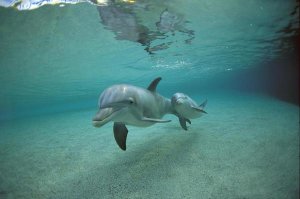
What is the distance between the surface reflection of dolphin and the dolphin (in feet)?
15.3

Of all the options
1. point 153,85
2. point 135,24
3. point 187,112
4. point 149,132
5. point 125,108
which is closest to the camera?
point 125,108

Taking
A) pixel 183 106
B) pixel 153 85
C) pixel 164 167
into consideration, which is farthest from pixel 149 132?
pixel 164 167

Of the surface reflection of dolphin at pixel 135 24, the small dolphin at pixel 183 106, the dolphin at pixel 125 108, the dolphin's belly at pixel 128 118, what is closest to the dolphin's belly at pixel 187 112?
the small dolphin at pixel 183 106

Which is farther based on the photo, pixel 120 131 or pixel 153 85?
pixel 153 85

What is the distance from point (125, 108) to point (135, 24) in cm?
748

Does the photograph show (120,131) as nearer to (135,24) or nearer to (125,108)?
(125,108)

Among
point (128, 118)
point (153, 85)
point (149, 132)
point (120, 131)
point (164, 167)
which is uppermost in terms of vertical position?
point (153, 85)

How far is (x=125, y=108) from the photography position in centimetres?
471

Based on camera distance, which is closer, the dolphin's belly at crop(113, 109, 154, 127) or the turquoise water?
the dolphin's belly at crop(113, 109, 154, 127)

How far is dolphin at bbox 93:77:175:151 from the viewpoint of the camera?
4256 millimetres

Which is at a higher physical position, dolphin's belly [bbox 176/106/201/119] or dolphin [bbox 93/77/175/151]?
dolphin [bbox 93/77/175/151]

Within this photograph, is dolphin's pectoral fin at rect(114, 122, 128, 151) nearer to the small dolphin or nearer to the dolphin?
the dolphin

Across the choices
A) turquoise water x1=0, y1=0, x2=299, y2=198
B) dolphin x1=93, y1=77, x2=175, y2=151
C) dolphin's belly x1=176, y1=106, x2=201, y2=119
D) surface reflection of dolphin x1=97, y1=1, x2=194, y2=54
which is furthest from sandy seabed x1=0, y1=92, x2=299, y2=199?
surface reflection of dolphin x1=97, y1=1, x2=194, y2=54

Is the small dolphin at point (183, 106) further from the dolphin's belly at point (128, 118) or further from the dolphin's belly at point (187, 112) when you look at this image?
the dolphin's belly at point (128, 118)
